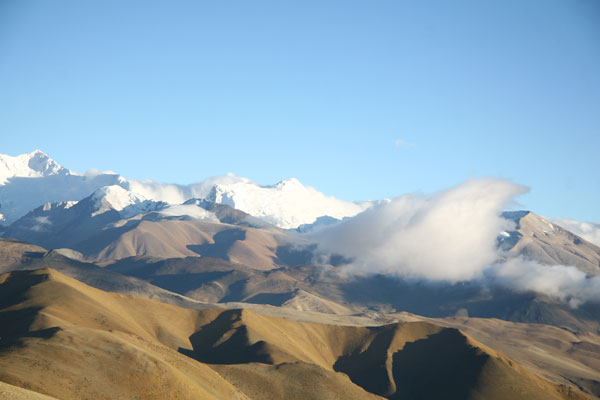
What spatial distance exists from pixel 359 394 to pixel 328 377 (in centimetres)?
891

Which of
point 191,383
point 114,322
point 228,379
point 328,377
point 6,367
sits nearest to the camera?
point 6,367

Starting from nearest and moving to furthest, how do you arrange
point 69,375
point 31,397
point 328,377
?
point 31,397
point 69,375
point 328,377

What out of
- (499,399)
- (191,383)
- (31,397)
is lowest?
(499,399)

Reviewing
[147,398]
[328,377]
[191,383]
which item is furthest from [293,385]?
[147,398]

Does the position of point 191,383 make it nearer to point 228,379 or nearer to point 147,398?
point 147,398

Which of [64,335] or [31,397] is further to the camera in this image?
[64,335]

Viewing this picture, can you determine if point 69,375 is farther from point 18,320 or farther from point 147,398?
point 18,320

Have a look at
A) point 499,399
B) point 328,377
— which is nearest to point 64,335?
point 328,377

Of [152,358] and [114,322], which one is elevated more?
[152,358]

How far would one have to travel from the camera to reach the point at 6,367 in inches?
4341

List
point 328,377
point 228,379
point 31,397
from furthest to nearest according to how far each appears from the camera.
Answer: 1. point 328,377
2. point 228,379
3. point 31,397

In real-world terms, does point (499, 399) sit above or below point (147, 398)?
below

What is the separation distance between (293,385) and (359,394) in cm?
1766

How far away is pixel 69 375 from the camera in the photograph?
11762cm
